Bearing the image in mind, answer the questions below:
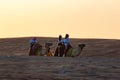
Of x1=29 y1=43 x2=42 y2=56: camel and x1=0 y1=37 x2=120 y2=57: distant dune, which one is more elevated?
x1=29 y1=43 x2=42 y2=56: camel

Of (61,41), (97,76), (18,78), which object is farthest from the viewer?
(61,41)

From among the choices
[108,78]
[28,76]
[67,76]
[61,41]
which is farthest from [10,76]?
[61,41]

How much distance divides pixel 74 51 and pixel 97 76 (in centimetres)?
1752

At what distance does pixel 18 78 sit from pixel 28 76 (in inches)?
28.4

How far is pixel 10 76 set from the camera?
16859mm

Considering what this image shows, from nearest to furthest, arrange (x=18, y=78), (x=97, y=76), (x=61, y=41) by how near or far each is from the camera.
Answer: (x=18, y=78)
(x=97, y=76)
(x=61, y=41)

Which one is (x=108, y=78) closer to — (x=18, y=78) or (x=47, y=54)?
(x=18, y=78)

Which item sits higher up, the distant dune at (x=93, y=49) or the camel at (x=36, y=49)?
the camel at (x=36, y=49)

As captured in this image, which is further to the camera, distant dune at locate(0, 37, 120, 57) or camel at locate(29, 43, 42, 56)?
distant dune at locate(0, 37, 120, 57)

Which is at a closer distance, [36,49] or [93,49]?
[36,49]

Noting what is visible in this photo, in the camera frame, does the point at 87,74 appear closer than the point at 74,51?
Yes

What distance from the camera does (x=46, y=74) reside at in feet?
58.1

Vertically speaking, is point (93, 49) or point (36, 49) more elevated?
point (36, 49)

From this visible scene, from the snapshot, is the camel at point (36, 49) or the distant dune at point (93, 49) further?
the distant dune at point (93, 49)
